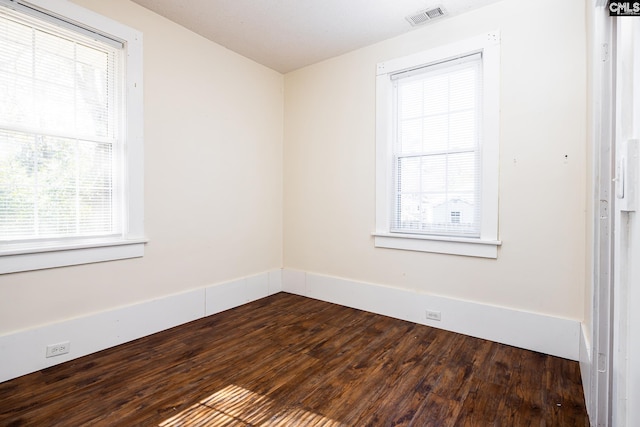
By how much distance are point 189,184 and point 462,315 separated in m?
2.84

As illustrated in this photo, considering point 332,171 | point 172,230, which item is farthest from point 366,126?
point 172,230

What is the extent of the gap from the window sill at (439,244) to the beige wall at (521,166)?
0.21ft

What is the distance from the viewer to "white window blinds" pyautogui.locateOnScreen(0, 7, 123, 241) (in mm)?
2113

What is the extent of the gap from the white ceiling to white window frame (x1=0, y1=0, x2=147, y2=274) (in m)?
0.43

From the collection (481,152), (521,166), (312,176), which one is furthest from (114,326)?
(521,166)

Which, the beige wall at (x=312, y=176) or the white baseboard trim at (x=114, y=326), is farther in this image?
the beige wall at (x=312, y=176)

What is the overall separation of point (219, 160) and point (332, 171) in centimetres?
127

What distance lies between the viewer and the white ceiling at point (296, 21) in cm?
267

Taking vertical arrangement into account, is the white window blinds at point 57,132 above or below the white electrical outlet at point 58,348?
above

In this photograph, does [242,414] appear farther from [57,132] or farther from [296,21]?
[296,21]

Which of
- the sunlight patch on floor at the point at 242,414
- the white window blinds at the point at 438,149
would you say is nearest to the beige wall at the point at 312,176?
the white window blinds at the point at 438,149

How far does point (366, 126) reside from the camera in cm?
344

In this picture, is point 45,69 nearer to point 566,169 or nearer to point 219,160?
point 219,160

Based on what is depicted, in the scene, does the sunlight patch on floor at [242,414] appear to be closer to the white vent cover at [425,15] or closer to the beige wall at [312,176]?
the beige wall at [312,176]
